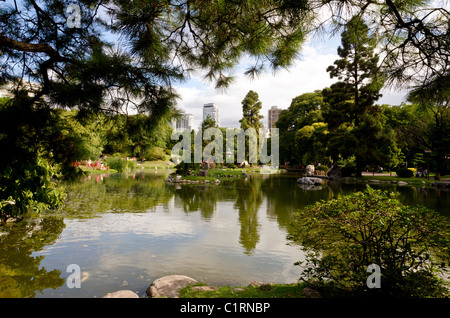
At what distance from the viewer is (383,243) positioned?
8.74ft

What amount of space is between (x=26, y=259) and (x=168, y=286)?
2772 mm

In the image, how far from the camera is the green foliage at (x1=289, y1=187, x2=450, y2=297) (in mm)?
2438

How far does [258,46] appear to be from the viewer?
361 centimetres

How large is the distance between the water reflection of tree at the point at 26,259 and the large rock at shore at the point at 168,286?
4.46 ft

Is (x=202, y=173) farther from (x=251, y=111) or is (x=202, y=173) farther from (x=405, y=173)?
(x=251, y=111)

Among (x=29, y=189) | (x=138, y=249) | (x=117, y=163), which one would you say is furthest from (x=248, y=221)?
(x=117, y=163)

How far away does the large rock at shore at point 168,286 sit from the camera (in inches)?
123

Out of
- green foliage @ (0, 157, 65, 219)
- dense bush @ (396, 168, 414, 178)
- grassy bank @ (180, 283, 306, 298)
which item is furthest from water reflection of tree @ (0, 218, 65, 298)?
dense bush @ (396, 168, 414, 178)

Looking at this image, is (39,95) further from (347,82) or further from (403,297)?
(347,82)

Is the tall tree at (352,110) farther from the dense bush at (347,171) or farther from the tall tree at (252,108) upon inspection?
the tall tree at (252,108)

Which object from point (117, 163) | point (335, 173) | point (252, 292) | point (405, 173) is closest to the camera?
point (252, 292)

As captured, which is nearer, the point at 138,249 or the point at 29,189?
the point at 138,249

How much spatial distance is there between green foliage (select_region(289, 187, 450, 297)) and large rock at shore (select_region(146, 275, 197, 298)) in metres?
1.54

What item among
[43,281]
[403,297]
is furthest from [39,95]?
[403,297]
